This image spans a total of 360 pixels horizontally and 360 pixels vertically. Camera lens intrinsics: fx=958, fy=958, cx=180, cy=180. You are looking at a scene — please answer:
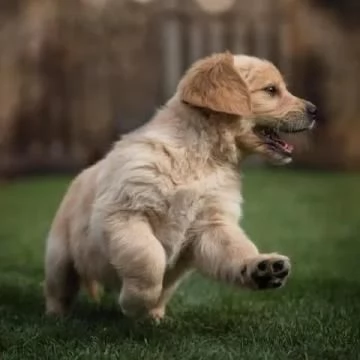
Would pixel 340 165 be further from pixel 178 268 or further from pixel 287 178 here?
pixel 178 268

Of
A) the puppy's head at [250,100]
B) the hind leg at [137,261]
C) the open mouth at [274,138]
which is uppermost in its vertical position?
the puppy's head at [250,100]

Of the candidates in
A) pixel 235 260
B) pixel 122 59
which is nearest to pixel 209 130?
pixel 235 260

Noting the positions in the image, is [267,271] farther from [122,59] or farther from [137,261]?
[122,59]

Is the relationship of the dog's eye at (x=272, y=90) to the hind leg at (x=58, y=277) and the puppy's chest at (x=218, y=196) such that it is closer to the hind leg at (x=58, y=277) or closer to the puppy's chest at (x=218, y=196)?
the puppy's chest at (x=218, y=196)

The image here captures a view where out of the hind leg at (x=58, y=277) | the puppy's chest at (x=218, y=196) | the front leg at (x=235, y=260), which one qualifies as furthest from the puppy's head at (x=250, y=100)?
the hind leg at (x=58, y=277)

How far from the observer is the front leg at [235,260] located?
6.05 feet

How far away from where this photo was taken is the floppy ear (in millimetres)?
2105

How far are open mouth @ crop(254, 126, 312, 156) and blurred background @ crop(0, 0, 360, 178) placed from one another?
754 mm

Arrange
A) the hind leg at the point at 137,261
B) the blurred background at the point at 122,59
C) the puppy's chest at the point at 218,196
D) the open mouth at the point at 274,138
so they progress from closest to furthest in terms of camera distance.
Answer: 1. the hind leg at the point at 137,261
2. the puppy's chest at the point at 218,196
3. the open mouth at the point at 274,138
4. the blurred background at the point at 122,59

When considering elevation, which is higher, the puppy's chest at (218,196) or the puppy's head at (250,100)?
the puppy's head at (250,100)

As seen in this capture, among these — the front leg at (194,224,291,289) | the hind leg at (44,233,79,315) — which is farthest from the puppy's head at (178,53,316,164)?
the hind leg at (44,233,79,315)

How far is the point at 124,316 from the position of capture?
2166mm

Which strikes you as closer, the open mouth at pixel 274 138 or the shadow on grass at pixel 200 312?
the shadow on grass at pixel 200 312

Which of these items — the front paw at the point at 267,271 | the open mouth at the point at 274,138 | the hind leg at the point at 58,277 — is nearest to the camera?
the front paw at the point at 267,271
